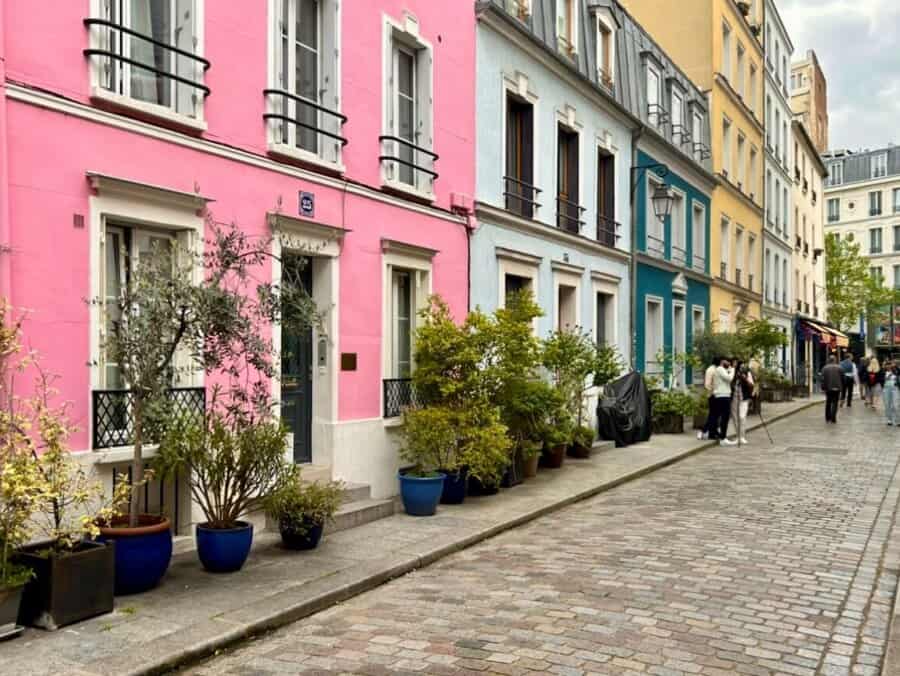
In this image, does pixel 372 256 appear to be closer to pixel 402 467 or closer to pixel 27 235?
pixel 402 467

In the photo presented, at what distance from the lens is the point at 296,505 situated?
275 inches

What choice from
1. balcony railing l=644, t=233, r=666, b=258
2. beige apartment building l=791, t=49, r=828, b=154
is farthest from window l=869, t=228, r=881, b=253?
balcony railing l=644, t=233, r=666, b=258

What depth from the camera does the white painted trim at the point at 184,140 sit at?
19.4 ft

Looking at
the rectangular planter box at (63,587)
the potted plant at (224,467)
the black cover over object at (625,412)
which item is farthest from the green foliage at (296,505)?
the black cover over object at (625,412)

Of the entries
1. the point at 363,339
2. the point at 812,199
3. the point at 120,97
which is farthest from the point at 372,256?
the point at 812,199

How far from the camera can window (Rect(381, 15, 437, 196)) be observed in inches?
404

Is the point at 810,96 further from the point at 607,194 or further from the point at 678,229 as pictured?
the point at 607,194

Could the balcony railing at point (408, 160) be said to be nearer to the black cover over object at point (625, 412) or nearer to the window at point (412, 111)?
the window at point (412, 111)

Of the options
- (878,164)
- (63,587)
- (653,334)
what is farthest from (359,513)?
(878,164)

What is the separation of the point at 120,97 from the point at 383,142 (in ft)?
12.6

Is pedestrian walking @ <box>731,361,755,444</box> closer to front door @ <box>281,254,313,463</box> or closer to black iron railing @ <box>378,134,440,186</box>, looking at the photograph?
black iron railing @ <box>378,134,440,186</box>

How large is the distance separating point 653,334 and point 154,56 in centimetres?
1496

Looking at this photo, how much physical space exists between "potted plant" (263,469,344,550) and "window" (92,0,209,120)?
11.1ft

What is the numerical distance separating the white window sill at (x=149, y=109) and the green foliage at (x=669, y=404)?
12.5 metres
